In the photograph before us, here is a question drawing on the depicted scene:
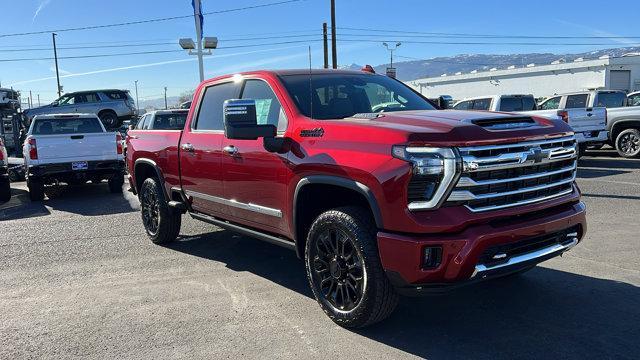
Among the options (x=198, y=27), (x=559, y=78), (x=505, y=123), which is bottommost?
(x=505, y=123)

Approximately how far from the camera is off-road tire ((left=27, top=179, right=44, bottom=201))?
11.1m

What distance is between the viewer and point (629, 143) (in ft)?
46.4

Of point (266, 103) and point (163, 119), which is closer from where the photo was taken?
point (266, 103)

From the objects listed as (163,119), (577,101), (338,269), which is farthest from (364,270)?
(577,101)

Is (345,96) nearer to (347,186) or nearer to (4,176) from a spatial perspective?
(347,186)

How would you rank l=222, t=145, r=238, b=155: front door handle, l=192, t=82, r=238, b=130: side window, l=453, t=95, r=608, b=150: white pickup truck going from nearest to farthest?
l=222, t=145, r=238, b=155: front door handle
l=192, t=82, r=238, b=130: side window
l=453, t=95, r=608, b=150: white pickup truck

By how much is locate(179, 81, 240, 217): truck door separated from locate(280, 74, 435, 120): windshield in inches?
35.5

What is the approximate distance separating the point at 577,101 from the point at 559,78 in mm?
28098

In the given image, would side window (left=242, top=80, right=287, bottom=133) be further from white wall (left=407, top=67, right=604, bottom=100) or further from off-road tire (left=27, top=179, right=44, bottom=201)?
white wall (left=407, top=67, right=604, bottom=100)

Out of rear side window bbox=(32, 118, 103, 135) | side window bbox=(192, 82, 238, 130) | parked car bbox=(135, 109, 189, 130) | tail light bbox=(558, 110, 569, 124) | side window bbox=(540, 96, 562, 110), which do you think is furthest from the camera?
side window bbox=(540, 96, 562, 110)

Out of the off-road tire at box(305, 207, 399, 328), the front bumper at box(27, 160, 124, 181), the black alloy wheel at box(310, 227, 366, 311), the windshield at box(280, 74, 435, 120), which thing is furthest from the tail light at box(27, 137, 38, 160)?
the off-road tire at box(305, 207, 399, 328)

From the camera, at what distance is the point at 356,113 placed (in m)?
4.59

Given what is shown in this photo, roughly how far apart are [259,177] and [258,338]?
1.37m

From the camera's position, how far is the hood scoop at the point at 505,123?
3664mm
